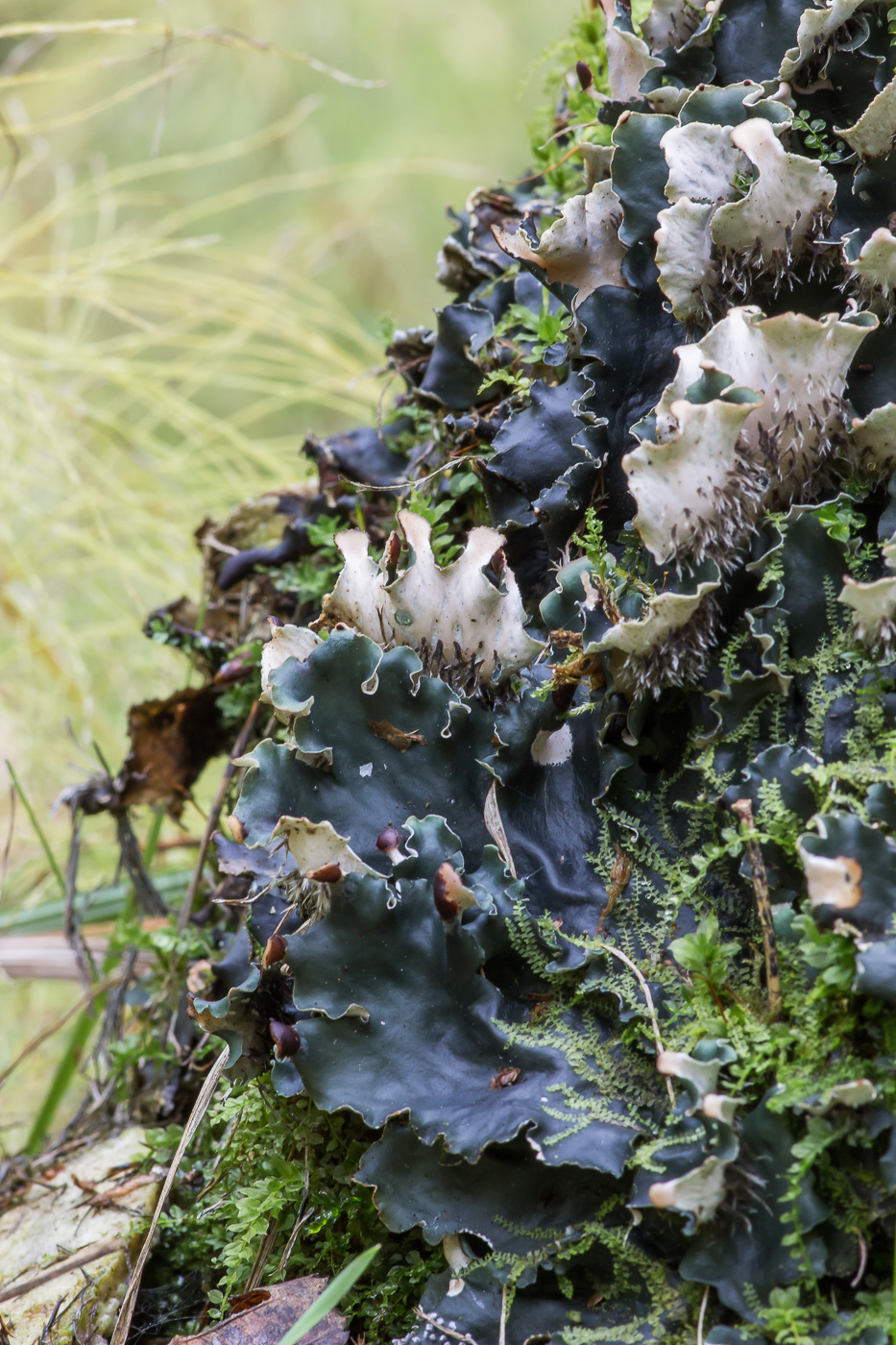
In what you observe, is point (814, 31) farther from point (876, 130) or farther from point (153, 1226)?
point (153, 1226)

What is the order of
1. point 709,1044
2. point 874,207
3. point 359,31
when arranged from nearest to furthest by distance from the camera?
point 709,1044 → point 874,207 → point 359,31

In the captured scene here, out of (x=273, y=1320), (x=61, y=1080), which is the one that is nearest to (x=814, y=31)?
(x=273, y=1320)

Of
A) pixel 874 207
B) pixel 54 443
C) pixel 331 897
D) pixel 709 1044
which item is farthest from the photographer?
pixel 54 443

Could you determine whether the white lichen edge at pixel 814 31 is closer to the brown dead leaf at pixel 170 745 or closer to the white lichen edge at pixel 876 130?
the white lichen edge at pixel 876 130

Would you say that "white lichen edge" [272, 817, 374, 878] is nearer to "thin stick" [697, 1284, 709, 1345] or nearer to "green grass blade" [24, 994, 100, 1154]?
"thin stick" [697, 1284, 709, 1345]

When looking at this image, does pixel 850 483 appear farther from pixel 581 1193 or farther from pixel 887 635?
pixel 581 1193

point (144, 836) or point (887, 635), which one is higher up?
point (144, 836)

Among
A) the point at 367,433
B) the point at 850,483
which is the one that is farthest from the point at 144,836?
the point at 850,483
